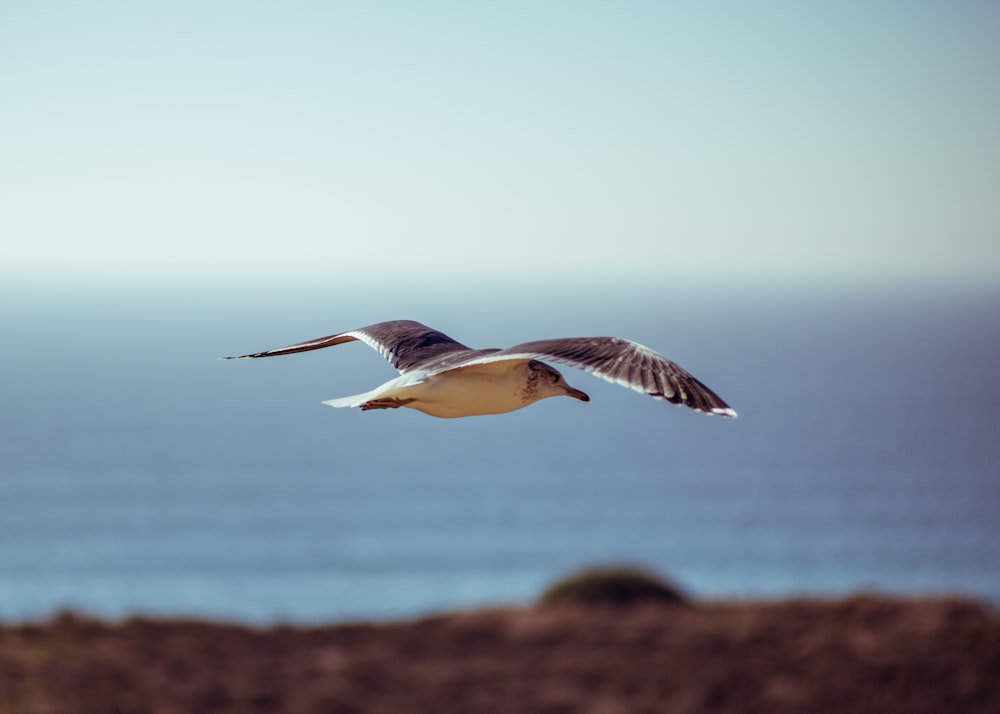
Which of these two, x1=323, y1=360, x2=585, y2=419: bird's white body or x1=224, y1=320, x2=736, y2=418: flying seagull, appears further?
x1=323, y1=360, x2=585, y2=419: bird's white body

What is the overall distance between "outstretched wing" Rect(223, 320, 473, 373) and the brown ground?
44.6 ft

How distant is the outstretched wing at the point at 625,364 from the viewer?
375cm

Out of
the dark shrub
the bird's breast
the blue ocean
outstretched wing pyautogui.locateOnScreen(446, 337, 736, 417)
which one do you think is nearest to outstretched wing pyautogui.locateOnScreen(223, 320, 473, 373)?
the bird's breast

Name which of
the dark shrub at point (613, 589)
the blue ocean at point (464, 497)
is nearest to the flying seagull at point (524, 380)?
the dark shrub at point (613, 589)

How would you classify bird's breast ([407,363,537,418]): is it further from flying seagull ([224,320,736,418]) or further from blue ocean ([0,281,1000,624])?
blue ocean ([0,281,1000,624])

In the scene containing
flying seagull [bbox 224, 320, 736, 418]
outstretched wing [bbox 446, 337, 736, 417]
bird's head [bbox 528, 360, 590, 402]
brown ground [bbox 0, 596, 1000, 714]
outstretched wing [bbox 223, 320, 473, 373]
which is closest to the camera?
outstretched wing [bbox 446, 337, 736, 417]

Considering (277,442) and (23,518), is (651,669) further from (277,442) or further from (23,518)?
(277,442)

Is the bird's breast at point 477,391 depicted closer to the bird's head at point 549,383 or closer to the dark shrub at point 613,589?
the bird's head at point 549,383

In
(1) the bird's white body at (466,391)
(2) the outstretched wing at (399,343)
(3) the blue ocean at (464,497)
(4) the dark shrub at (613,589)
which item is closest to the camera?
(1) the bird's white body at (466,391)

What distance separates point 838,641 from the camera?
20672mm

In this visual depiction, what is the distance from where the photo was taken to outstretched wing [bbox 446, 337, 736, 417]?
3.75m

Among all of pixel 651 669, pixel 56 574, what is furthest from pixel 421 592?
pixel 651 669

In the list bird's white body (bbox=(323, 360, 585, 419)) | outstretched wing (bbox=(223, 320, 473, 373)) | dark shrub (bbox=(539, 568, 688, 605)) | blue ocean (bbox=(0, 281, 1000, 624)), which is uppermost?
outstretched wing (bbox=(223, 320, 473, 373))

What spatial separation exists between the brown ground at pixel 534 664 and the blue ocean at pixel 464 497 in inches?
1096
